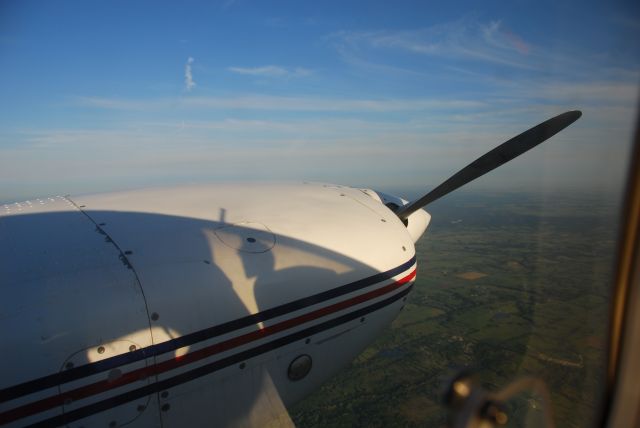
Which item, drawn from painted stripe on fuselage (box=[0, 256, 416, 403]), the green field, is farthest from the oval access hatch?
the green field

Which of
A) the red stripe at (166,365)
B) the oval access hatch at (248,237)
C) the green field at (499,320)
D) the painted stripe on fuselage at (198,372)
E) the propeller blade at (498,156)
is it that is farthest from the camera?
the propeller blade at (498,156)

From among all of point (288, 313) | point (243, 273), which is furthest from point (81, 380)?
point (288, 313)

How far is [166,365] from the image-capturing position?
3.05 m

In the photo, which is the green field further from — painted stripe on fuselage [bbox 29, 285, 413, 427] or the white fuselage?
the white fuselage

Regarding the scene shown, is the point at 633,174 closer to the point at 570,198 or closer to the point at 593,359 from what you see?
the point at 593,359

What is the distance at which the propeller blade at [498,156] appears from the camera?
15.0 feet

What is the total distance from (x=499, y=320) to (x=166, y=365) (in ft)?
92.9

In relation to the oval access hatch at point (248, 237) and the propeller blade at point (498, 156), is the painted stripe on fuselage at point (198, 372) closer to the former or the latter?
the oval access hatch at point (248, 237)

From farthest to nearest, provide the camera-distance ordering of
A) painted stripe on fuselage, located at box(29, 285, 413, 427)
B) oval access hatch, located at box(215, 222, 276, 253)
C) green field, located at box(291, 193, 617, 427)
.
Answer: oval access hatch, located at box(215, 222, 276, 253) → painted stripe on fuselage, located at box(29, 285, 413, 427) → green field, located at box(291, 193, 617, 427)

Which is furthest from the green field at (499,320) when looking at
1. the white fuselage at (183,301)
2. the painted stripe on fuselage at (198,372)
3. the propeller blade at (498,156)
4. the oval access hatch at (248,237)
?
the oval access hatch at (248,237)

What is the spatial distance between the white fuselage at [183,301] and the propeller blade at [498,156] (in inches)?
46.1

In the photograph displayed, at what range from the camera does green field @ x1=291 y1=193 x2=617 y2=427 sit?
186 centimetres

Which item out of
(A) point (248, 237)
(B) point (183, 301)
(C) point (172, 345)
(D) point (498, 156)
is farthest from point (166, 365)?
(D) point (498, 156)

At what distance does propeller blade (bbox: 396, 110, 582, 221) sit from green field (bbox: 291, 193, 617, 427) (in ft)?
2.07
